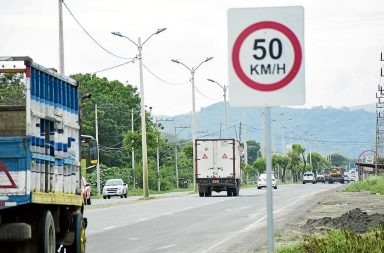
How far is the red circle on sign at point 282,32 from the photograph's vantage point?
9367 mm

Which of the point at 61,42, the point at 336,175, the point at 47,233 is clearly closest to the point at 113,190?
the point at 61,42

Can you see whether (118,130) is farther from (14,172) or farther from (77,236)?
(14,172)

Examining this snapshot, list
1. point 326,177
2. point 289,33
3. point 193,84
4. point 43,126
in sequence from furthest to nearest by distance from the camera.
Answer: point 326,177 → point 193,84 → point 43,126 → point 289,33

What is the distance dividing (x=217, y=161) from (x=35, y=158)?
156 ft

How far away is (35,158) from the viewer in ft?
47.9

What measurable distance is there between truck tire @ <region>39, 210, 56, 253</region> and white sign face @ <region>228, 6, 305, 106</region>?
6.54 m

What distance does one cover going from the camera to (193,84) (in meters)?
91.9

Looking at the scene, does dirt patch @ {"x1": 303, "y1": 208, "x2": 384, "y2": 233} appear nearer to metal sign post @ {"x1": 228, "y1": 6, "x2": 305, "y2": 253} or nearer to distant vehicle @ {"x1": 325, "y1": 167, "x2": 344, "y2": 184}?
metal sign post @ {"x1": 228, "y1": 6, "x2": 305, "y2": 253}

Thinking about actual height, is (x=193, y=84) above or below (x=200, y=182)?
above

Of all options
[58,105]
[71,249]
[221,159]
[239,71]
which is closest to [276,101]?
[239,71]

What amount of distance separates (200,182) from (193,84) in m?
29.5

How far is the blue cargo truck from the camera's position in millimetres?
14109

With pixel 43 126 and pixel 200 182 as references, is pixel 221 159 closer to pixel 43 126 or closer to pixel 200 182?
pixel 200 182

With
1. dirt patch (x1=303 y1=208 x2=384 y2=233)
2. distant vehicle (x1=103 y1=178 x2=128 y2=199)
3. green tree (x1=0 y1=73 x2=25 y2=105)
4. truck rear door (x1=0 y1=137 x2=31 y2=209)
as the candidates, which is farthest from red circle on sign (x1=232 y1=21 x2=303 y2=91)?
distant vehicle (x1=103 y1=178 x2=128 y2=199)
